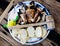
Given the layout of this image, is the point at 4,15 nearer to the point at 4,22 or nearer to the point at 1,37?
the point at 4,22

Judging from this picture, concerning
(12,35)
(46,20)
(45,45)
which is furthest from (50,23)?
(12,35)

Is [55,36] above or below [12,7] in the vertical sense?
below

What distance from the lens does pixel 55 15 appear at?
1.30 m

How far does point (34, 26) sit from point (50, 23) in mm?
107

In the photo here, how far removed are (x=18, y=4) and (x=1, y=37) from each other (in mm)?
255

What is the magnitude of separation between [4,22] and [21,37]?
0.18 m

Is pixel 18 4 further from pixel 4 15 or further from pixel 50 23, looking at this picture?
pixel 50 23

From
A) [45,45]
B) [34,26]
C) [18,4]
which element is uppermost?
[18,4]

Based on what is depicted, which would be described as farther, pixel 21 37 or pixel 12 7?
pixel 12 7

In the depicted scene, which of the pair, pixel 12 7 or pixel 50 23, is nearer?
pixel 50 23

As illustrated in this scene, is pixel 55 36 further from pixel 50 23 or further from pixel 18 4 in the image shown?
pixel 18 4

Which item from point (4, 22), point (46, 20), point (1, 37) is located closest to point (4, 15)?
point (4, 22)

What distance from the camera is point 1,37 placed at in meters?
1.27

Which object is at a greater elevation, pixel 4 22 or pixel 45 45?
pixel 4 22
